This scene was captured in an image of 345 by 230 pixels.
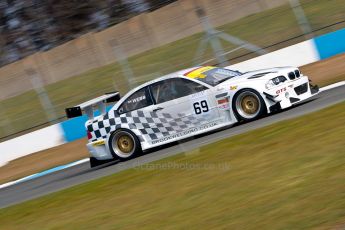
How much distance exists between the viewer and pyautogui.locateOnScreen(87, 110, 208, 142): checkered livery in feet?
41.5

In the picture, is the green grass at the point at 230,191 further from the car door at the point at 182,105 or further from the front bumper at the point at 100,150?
the front bumper at the point at 100,150

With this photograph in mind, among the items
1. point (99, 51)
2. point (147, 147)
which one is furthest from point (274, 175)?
point (99, 51)

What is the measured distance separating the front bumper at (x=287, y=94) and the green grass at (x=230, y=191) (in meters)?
1.05

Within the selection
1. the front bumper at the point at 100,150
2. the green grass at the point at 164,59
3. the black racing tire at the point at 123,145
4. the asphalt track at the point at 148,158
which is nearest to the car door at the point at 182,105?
the asphalt track at the point at 148,158

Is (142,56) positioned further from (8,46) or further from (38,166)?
(8,46)

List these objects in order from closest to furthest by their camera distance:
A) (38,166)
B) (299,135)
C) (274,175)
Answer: (274,175) → (299,135) → (38,166)

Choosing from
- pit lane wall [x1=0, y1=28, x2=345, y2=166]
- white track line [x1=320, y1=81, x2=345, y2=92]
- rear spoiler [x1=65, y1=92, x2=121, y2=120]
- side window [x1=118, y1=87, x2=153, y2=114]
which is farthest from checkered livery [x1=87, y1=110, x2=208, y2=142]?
pit lane wall [x1=0, y1=28, x2=345, y2=166]

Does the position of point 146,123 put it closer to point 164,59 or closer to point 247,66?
point 247,66

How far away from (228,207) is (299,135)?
2.76 meters

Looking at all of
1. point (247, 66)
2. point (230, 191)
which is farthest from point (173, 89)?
point (247, 66)

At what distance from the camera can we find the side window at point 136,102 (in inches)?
517

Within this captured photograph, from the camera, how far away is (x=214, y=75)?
1305 cm

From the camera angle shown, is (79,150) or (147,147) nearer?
(147,147)

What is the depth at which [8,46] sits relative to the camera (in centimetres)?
3325
